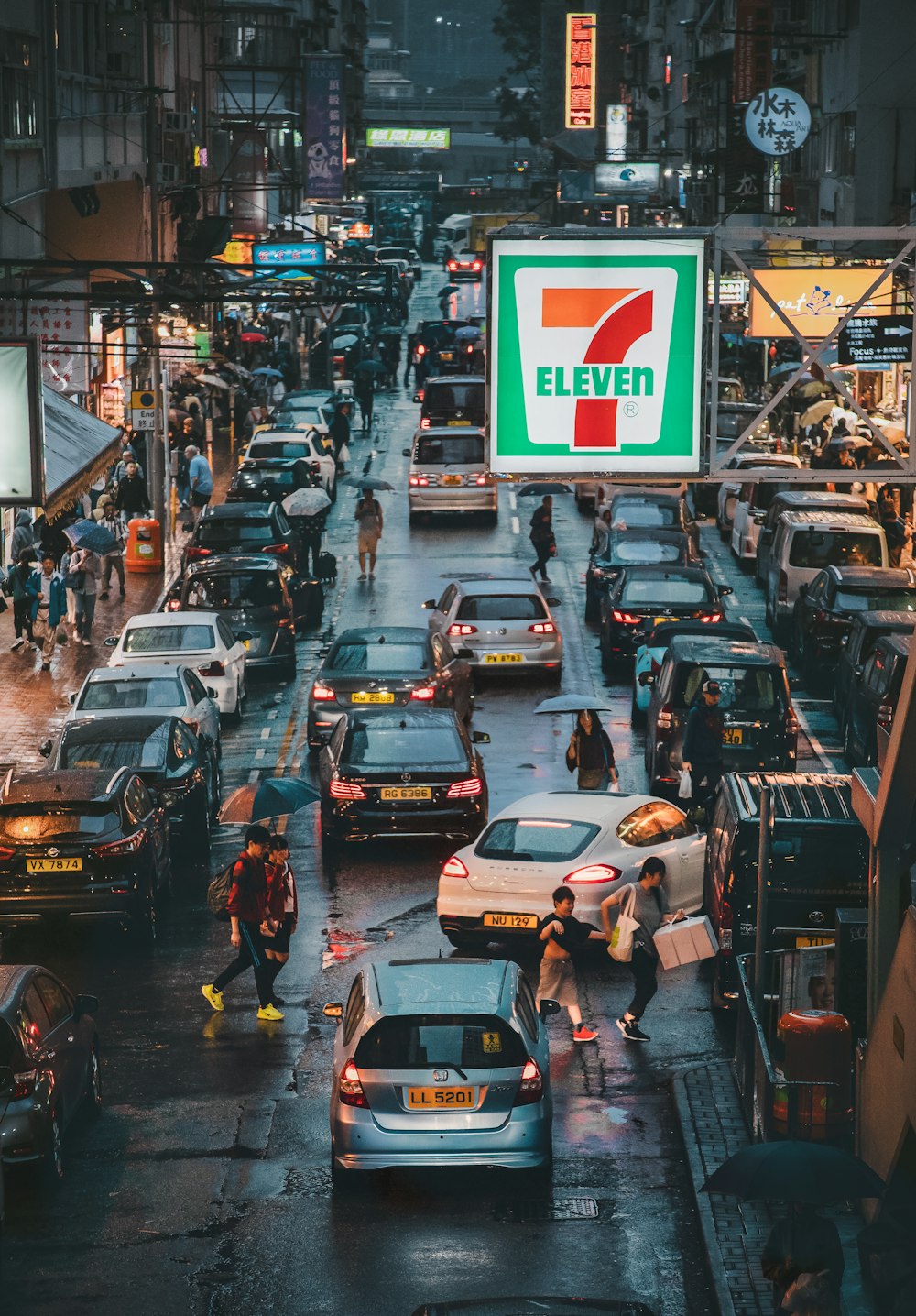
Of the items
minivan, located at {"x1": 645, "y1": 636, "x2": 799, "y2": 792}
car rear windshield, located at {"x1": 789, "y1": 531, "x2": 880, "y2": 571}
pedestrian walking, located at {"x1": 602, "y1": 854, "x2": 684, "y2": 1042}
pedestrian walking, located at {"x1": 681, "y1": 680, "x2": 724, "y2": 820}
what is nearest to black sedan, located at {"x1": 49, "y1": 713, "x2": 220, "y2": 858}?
pedestrian walking, located at {"x1": 681, "y1": 680, "x2": 724, "y2": 820}

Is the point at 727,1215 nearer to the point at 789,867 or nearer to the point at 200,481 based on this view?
the point at 789,867

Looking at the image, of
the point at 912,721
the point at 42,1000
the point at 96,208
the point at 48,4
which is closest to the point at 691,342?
the point at 912,721

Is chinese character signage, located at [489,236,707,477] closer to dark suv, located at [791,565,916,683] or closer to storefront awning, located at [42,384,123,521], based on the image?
storefront awning, located at [42,384,123,521]

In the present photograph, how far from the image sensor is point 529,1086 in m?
12.5

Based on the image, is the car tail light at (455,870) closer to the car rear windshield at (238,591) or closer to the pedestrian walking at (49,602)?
the car rear windshield at (238,591)

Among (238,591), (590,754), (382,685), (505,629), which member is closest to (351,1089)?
(590,754)

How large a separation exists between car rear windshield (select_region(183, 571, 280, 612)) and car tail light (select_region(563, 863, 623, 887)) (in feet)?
45.7

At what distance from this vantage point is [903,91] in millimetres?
56562

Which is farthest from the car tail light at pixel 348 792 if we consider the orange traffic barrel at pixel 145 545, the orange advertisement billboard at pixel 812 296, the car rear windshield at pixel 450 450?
the car rear windshield at pixel 450 450

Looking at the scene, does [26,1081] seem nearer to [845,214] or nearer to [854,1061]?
[854,1061]

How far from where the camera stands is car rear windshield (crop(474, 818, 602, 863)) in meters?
18.0

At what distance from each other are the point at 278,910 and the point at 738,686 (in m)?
8.76

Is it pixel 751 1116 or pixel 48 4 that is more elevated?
pixel 48 4

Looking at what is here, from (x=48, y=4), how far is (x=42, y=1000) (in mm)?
25610
